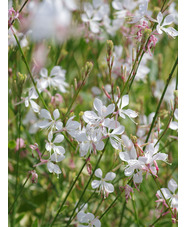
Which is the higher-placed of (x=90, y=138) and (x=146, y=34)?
(x=146, y=34)

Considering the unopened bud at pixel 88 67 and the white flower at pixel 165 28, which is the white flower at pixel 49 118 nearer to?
the unopened bud at pixel 88 67

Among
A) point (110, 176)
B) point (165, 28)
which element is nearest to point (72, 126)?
point (110, 176)

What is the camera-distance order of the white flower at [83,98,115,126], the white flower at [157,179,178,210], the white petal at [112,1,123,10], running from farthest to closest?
1. the white petal at [112,1,123,10]
2. the white flower at [157,179,178,210]
3. the white flower at [83,98,115,126]

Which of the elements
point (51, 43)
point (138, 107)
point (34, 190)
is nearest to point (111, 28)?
point (51, 43)

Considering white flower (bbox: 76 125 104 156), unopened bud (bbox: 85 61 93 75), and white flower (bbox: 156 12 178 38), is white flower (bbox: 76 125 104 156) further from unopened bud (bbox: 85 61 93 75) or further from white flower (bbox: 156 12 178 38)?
white flower (bbox: 156 12 178 38)

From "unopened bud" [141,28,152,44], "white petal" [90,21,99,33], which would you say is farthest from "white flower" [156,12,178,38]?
"white petal" [90,21,99,33]

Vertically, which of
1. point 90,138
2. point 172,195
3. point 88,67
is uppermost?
point 88,67

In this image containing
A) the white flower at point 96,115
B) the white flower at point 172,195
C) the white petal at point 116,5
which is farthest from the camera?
the white petal at point 116,5

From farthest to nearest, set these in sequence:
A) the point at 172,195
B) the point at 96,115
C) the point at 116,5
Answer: the point at 116,5
the point at 172,195
the point at 96,115

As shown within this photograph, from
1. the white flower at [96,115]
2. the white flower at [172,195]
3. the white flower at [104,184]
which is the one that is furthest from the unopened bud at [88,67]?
the white flower at [172,195]

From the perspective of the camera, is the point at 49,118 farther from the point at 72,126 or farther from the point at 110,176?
the point at 110,176

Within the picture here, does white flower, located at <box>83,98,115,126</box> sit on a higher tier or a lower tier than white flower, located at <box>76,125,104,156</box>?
higher
